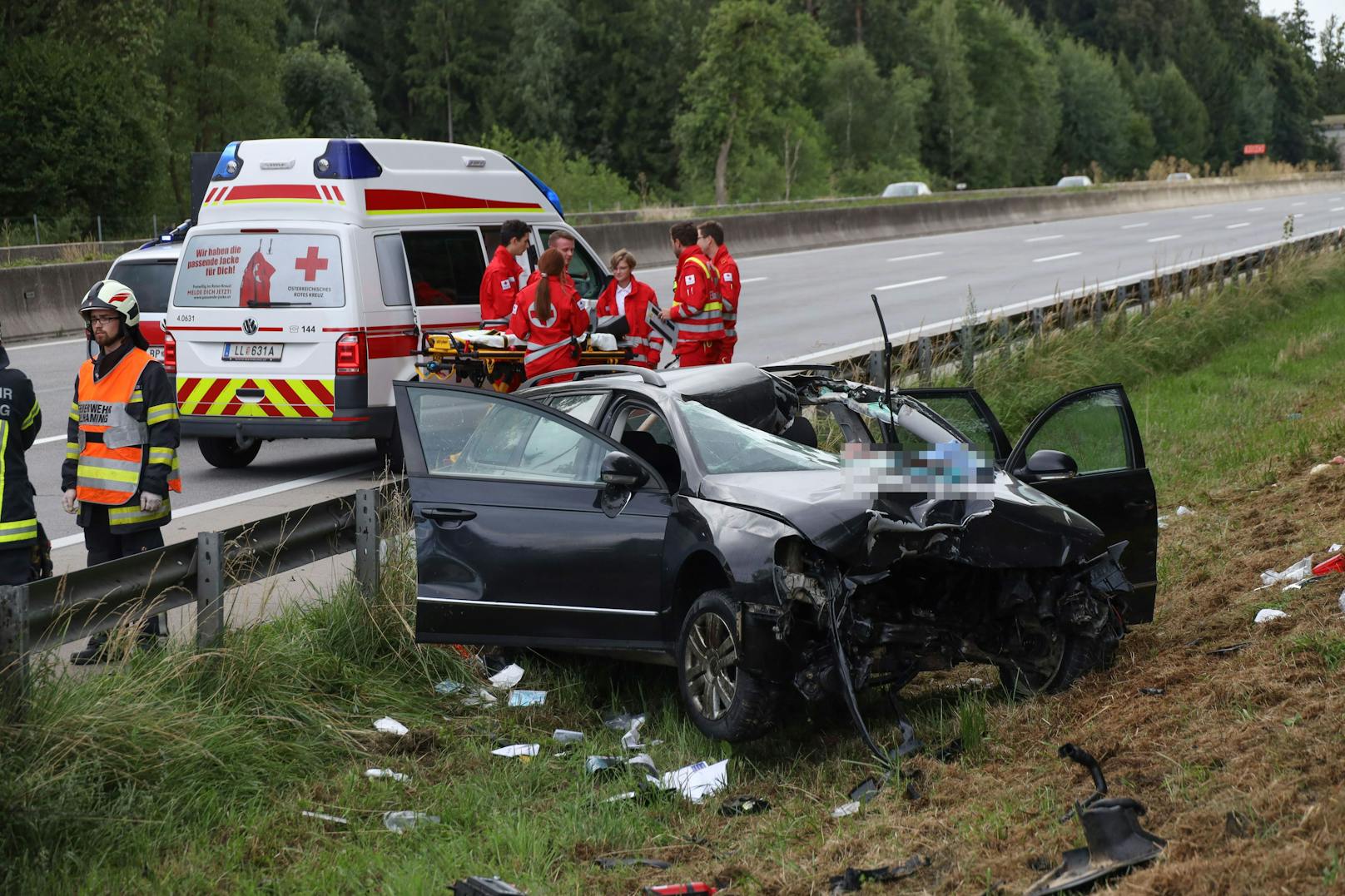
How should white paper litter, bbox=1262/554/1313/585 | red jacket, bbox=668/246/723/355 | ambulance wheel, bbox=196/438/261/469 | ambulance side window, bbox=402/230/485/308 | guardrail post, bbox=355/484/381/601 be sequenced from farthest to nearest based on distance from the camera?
1. ambulance wheel, bbox=196/438/261/469
2. red jacket, bbox=668/246/723/355
3. ambulance side window, bbox=402/230/485/308
4. white paper litter, bbox=1262/554/1313/585
5. guardrail post, bbox=355/484/381/601

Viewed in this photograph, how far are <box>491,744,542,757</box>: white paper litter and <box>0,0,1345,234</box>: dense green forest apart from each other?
34304mm

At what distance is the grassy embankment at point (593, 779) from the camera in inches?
181

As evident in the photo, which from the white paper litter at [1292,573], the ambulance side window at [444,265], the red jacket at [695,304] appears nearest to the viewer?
the white paper litter at [1292,573]

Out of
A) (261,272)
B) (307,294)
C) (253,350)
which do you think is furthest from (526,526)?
(261,272)

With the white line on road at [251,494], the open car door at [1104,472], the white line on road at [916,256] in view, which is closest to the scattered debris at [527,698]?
the open car door at [1104,472]

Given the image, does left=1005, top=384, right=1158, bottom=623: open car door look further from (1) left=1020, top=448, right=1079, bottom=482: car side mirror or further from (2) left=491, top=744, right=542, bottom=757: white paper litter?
(2) left=491, top=744, right=542, bottom=757: white paper litter

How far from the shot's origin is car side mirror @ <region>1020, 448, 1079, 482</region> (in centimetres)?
639

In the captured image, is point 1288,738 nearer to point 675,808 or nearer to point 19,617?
point 675,808

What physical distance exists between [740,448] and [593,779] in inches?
59.6

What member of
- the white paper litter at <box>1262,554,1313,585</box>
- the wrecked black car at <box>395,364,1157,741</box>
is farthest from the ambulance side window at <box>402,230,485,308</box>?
the white paper litter at <box>1262,554,1313,585</box>

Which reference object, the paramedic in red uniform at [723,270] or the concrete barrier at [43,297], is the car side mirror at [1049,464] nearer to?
the paramedic in red uniform at [723,270]

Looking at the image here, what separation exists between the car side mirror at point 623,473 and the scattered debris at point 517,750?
3.51 ft

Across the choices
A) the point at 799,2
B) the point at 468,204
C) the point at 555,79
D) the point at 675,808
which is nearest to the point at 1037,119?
the point at 799,2

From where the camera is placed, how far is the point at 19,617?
16.8 ft
